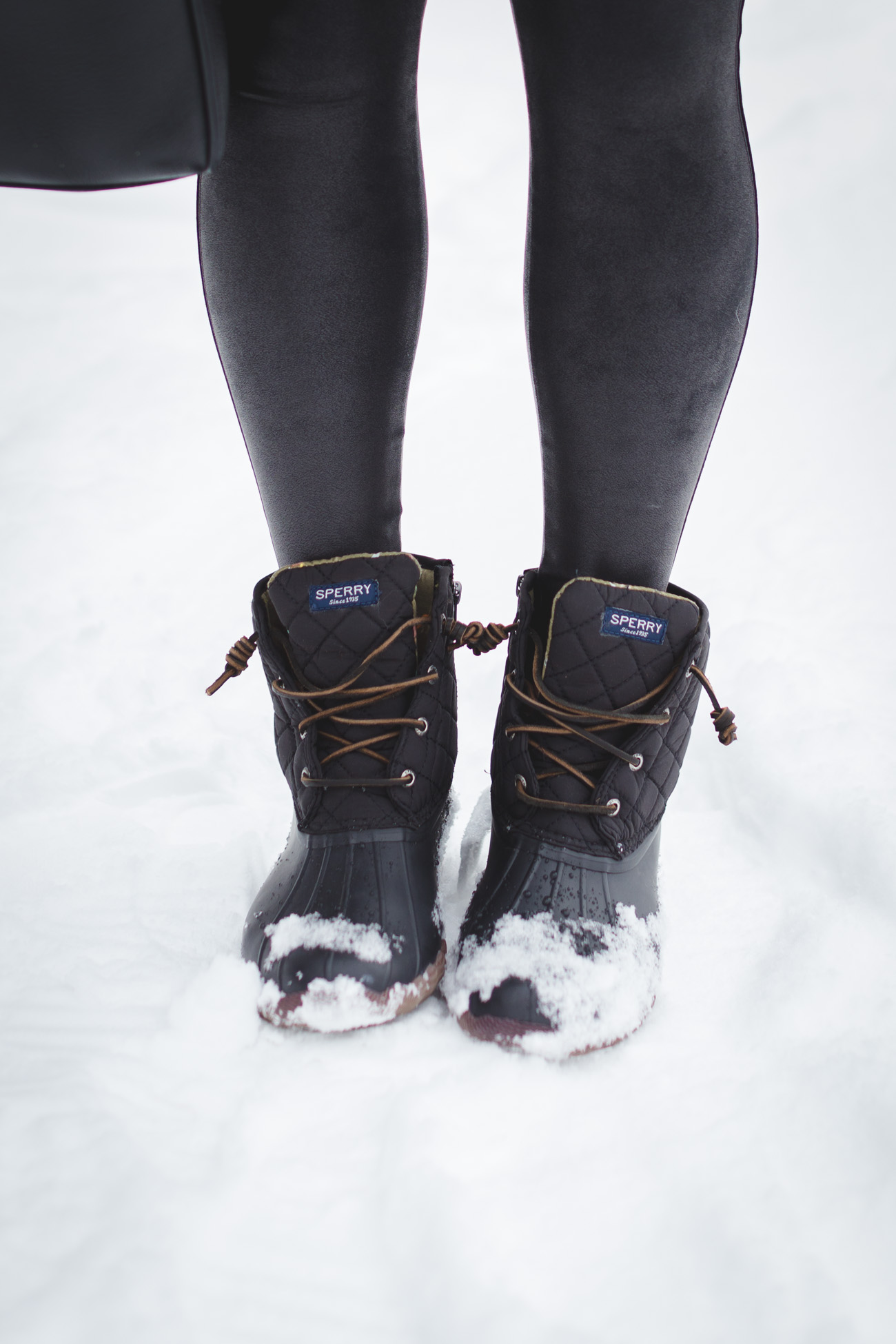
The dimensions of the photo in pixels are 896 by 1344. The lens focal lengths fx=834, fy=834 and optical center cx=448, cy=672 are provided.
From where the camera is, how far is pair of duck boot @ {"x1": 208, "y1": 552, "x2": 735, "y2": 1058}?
Result: 1.87ft

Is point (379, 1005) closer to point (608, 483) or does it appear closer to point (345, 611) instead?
point (345, 611)

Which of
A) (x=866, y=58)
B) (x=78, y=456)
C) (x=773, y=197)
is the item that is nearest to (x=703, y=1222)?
(x=78, y=456)

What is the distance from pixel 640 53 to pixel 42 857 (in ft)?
2.54

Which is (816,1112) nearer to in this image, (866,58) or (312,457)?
(312,457)

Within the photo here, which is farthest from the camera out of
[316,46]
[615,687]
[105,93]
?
[615,687]

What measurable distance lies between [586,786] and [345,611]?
0.23m

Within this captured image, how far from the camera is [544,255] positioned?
23.2 inches

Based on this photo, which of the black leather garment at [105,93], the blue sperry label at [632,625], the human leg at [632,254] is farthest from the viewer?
the blue sperry label at [632,625]

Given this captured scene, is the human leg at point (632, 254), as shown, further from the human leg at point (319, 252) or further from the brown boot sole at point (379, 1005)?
the brown boot sole at point (379, 1005)

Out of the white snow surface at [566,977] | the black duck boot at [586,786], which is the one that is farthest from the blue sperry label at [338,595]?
the white snow surface at [566,977]

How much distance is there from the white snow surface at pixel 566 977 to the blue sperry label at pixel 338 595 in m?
0.26

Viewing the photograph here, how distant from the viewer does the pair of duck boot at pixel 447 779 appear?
570 millimetres

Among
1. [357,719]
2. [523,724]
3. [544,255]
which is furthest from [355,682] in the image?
[544,255]

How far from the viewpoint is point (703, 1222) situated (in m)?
0.42
